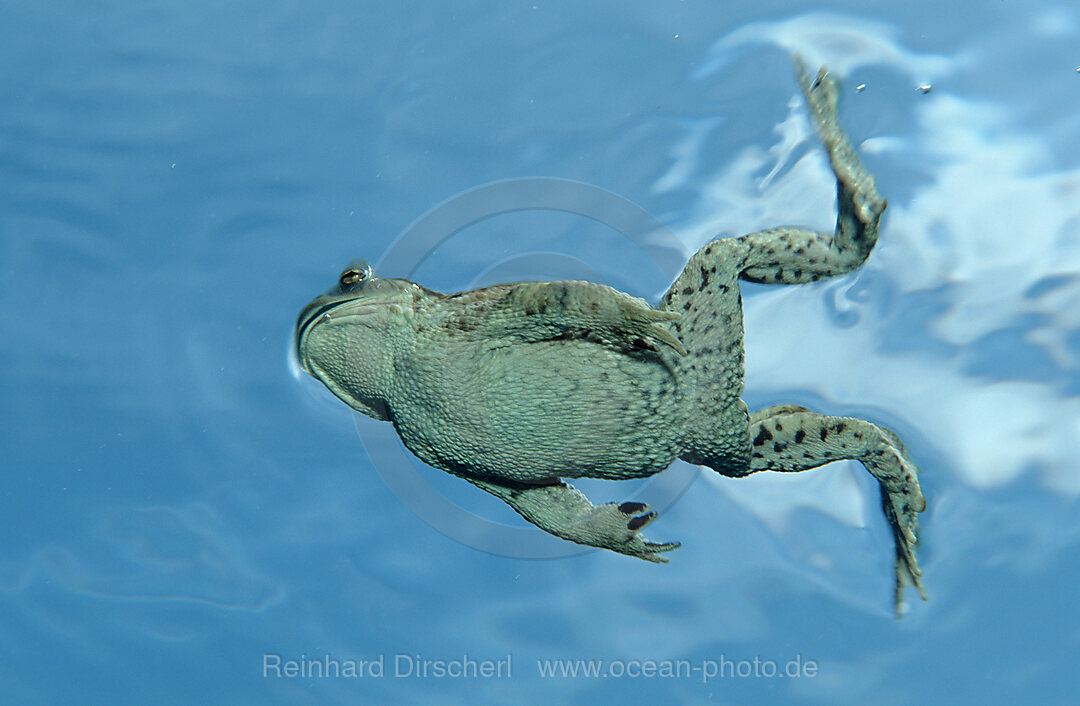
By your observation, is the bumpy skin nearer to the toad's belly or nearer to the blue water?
the toad's belly

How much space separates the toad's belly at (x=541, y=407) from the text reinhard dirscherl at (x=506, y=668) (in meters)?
5.79

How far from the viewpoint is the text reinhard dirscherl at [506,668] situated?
8.57 m

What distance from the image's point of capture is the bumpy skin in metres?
3.82

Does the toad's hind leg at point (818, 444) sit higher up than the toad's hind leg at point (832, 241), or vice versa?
the toad's hind leg at point (832, 241)

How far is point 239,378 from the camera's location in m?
6.69

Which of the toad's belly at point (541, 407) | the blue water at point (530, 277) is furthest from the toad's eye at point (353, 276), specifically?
the blue water at point (530, 277)

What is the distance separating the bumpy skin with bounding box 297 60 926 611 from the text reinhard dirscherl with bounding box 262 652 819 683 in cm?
Answer: 510

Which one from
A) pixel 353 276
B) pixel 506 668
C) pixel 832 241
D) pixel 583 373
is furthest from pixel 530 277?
pixel 506 668

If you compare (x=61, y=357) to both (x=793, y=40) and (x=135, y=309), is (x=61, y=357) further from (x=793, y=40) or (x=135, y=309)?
(x=793, y=40)

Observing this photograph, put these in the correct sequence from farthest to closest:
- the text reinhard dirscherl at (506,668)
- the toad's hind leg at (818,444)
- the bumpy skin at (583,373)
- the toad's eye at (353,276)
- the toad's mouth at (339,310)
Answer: the text reinhard dirscherl at (506,668)
the toad's hind leg at (818,444)
the toad's eye at (353,276)
the toad's mouth at (339,310)
the bumpy skin at (583,373)

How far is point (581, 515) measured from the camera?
14.5 feet

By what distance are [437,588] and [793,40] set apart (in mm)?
7169

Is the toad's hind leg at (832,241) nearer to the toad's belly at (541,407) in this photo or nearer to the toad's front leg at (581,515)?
the toad's belly at (541,407)

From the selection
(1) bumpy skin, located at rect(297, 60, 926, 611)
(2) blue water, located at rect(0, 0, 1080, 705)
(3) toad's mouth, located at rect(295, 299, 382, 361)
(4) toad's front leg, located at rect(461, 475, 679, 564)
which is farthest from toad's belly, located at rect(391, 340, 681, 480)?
(2) blue water, located at rect(0, 0, 1080, 705)
